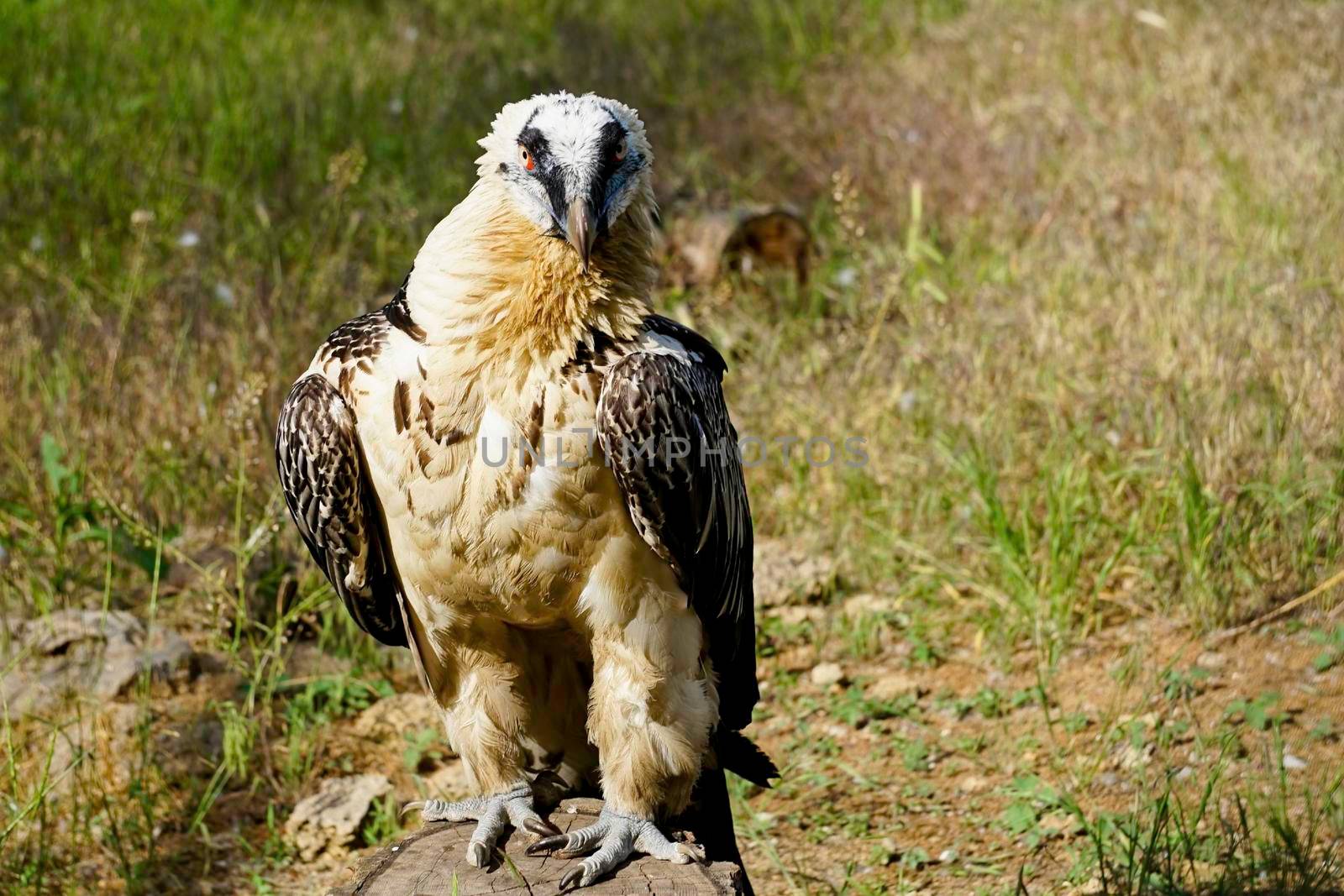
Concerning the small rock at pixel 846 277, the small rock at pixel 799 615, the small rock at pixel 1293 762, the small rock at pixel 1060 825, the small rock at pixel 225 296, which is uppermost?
the small rock at pixel 846 277

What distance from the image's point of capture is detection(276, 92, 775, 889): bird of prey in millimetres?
2850

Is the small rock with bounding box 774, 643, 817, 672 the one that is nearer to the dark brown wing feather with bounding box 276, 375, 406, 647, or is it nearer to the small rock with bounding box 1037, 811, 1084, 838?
the small rock with bounding box 1037, 811, 1084, 838

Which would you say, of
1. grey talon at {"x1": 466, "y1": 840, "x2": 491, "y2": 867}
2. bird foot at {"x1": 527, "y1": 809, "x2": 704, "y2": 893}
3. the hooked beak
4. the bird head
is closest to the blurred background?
bird foot at {"x1": 527, "y1": 809, "x2": 704, "y2": 893}

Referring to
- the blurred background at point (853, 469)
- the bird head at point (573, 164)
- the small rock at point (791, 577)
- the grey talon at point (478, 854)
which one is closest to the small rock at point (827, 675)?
the blurred background at point (853, 469)

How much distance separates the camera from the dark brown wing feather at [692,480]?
2871 mm

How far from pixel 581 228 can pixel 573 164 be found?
143 mm

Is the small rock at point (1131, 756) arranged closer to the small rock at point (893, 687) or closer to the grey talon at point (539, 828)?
the small rock at point (893, 687)

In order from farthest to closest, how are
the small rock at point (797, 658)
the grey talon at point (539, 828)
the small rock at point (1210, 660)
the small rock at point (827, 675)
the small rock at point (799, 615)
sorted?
the small rock at point (799, 615), the small rock at point (797, 658), the small rock at point (827, 675), the small rock at point (1210, 660), the grey talon at point (539, 828)

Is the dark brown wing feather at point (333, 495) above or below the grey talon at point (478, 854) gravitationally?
above

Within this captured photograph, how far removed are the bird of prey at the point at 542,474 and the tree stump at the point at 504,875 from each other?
1.7 inches

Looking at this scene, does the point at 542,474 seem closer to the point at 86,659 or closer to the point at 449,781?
the point at 449,781

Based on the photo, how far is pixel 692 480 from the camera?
3057mm

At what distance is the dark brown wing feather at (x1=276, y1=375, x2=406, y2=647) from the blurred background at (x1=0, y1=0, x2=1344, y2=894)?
93 cm

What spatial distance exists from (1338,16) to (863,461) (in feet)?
15.4
